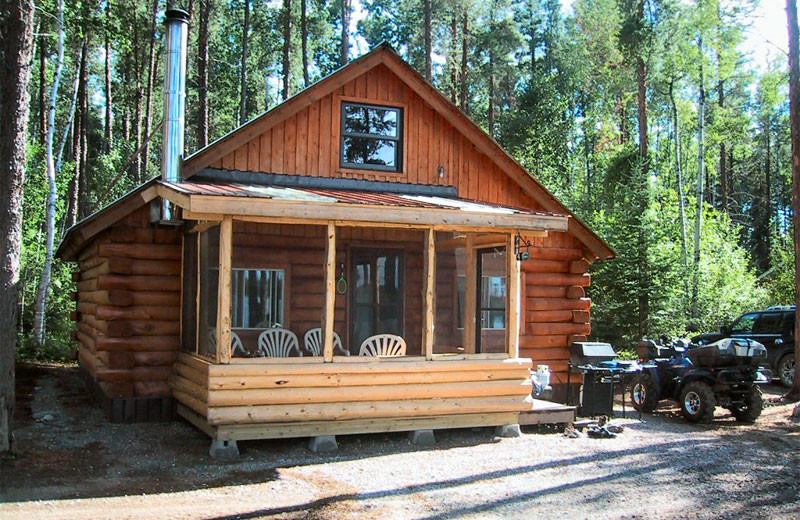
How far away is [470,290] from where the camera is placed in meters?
11.1

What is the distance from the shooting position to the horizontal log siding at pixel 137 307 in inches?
392

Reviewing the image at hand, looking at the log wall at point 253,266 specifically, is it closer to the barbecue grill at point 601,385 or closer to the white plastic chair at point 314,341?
the white plastic chair at point 314,341

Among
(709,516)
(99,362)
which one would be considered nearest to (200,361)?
(99,362)

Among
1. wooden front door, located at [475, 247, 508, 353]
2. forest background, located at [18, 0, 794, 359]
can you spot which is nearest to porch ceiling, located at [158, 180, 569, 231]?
wooden front door, located at [475, 247, 508, 353]

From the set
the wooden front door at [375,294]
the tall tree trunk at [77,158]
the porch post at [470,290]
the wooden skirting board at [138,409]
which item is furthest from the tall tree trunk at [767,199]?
the wooden skirting board at [138,409]

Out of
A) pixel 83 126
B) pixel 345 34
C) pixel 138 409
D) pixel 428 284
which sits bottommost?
pixel 138 409

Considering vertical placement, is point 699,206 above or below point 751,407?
above

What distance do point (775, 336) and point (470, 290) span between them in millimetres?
9234

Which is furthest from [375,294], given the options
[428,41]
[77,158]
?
[428,41]

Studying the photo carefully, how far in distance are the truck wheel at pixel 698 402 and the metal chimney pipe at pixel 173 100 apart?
328 inches

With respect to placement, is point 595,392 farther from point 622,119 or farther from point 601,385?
point 622,119

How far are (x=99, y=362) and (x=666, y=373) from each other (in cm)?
899

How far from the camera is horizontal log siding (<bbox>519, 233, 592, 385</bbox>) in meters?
12.7

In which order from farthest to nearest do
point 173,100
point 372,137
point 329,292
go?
point 372,137 → point 173,100 → point 329,292
